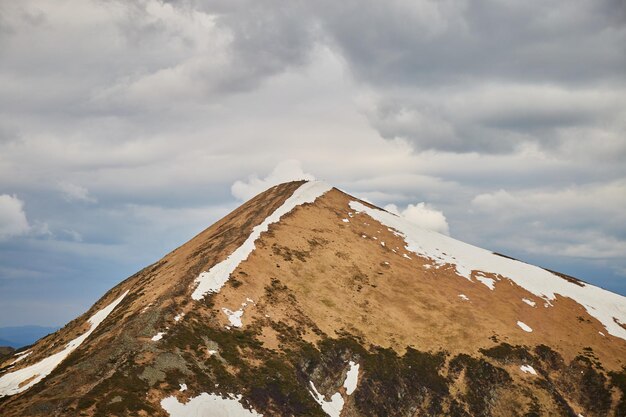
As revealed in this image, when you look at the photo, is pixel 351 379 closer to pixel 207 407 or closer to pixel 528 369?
pixel 207 407

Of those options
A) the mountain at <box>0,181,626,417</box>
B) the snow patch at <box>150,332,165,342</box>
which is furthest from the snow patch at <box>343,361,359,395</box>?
the snow patch at <box>150,332,165,342</box>

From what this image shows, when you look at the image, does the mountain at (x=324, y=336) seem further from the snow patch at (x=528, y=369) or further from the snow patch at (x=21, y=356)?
the snow patch at (x=21, y=356)

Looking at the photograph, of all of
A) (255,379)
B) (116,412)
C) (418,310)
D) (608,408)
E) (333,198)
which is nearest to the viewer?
(116,412)

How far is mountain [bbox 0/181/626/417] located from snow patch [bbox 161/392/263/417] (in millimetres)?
156

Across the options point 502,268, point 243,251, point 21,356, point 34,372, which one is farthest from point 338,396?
point 21,356

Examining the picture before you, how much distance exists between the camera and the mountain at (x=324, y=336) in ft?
178

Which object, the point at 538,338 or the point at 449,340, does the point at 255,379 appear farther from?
the point at 538,338

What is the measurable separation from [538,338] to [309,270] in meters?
37.8

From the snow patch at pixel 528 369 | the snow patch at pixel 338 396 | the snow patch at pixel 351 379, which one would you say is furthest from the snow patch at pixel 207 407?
the snow patch at pixel 528 369

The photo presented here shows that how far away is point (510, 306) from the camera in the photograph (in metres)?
87.9

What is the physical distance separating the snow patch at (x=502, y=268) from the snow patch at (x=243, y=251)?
1027 centimetres

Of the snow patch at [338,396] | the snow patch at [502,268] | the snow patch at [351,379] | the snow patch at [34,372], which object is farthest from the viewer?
the snow patch at [502,268]

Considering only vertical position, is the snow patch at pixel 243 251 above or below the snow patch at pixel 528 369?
above

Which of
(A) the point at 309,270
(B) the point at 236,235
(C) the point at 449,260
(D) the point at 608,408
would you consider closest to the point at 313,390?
(A) the point at 309,270
